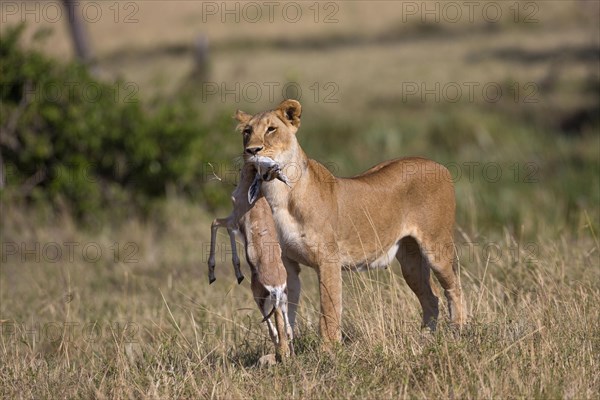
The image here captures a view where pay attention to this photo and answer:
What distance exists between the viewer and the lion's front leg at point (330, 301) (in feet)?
19.8

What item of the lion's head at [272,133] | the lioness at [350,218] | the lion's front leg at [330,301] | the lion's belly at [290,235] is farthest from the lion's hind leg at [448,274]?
the lion's head at [272,133]

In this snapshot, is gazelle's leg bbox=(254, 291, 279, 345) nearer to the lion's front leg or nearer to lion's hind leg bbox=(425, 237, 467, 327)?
the lion's front leg

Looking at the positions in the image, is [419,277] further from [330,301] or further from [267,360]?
[267,360]

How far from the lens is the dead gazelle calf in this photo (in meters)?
5.40

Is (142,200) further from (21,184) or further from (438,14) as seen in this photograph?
(438,14)

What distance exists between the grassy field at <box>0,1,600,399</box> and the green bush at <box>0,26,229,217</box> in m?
0.35

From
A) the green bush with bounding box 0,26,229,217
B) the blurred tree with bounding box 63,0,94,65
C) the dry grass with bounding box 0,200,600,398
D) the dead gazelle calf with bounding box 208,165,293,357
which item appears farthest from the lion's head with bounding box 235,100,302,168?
the blurred tree with bounding box 63,0,94,65

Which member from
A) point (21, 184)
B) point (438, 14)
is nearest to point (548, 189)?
point (21, 184)

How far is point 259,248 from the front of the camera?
213 inches

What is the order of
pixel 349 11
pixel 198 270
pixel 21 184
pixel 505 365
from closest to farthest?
1. pixel 505 365
2. pixel 198 270
3. pixel 21 184
4. pixel 349 11

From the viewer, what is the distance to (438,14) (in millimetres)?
38219

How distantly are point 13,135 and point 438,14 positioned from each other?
Answer: 87.8 feet

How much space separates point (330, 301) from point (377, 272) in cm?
180

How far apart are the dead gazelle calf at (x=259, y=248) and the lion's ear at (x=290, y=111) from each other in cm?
46
